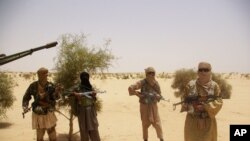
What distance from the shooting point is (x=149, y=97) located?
33.1ft

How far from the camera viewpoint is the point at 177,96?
2402 centimetres

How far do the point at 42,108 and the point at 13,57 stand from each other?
3312 millimetres

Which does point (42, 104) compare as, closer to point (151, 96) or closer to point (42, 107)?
point (42, 107)

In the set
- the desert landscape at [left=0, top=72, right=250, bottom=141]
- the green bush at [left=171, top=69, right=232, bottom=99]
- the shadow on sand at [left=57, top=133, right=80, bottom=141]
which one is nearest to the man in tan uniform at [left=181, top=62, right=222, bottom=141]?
the desert landscape at [left=0, top=72, right=250, bottom=141]

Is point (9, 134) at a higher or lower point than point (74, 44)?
lower

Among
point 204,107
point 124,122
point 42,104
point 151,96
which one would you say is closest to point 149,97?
point 151,96

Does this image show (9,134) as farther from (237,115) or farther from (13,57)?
(237,115)

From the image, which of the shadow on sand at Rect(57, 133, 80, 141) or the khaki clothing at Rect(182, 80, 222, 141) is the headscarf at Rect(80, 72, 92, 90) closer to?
the khaki clothing at Rect(182, 80, 222, 141)

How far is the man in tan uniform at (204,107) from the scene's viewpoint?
769 centimetres

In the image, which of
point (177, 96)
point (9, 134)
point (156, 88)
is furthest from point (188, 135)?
point (177, 96)

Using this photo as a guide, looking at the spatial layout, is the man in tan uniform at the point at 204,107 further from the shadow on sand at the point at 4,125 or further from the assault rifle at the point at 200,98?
the shadow on sand at the point at 4,125

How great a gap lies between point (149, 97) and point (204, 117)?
2.56 m

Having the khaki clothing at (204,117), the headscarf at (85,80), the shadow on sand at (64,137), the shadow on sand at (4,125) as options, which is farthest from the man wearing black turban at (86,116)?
the shadow on sand at (4,125)

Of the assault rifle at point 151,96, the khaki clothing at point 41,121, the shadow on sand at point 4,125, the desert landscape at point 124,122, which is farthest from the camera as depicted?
the shadow on sand at point 4,125
